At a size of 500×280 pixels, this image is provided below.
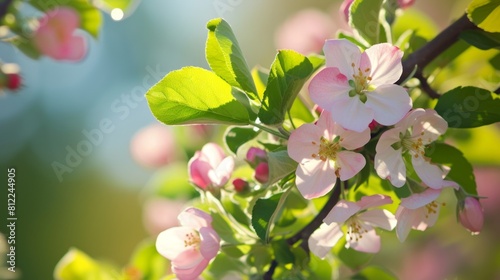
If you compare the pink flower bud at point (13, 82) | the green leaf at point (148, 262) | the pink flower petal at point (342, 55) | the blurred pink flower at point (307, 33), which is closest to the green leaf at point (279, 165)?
the pink flower petal at point (342, 55)

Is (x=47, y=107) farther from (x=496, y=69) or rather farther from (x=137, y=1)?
(x=496, y=69)

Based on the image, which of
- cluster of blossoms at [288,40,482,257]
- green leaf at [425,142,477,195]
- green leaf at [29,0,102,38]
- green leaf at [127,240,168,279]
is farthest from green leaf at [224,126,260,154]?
green leaf at [29,0,102,38]

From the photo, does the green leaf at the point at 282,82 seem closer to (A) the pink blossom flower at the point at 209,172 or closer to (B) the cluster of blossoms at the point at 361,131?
(B) the cluster of blossoms at the point at 361,131

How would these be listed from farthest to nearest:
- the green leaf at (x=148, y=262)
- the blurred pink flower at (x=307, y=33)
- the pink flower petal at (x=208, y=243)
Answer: the blurred pink flower at (x=307, y=33), the green leaf at (x=148, y=262), the pink flower petal at (x=208, y=243)

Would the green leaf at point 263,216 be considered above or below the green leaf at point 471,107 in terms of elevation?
above

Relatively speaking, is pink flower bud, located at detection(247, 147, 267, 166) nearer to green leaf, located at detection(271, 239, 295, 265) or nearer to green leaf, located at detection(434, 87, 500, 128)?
green leaf, located at detection(271, 239, 295, 265)

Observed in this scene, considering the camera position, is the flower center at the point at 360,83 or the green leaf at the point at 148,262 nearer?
the flower center at the point at 360,83

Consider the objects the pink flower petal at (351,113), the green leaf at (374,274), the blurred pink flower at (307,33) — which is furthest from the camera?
the blurred pink flower at (307,33)
